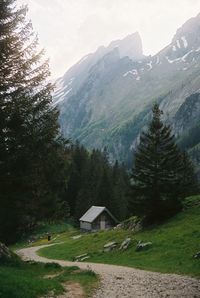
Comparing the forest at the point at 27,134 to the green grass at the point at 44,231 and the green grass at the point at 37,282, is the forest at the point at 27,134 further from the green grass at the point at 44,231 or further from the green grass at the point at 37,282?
the green grass at the point at 44,231

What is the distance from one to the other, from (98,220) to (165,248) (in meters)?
52.9

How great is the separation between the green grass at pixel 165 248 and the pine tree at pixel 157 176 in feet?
7.92

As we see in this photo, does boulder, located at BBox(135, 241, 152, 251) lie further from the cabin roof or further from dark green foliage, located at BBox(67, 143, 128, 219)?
dark green foliage, located at BBox(67, 143, 128, 219)

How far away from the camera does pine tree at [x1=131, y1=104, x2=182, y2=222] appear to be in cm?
5028

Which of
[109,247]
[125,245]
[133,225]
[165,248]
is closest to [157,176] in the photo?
[133,225]

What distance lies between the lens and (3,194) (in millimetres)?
23516

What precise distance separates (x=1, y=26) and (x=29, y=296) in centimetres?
1577

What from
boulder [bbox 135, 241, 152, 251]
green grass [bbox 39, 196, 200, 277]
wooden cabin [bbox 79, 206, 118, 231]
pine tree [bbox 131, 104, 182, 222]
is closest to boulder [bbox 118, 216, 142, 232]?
green grass [bbox 39, 196, 200, 277]

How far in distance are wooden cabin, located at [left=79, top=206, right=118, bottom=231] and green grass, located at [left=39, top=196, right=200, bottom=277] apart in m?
29.4

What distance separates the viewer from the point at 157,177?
166ft

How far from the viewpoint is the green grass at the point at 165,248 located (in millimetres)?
30359

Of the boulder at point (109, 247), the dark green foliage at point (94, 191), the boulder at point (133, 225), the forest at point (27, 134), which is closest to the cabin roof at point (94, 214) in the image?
the dark green foliage at point (94, 191)

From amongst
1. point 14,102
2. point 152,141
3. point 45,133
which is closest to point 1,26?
point 14,102

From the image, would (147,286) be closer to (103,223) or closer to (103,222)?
(103,222)
